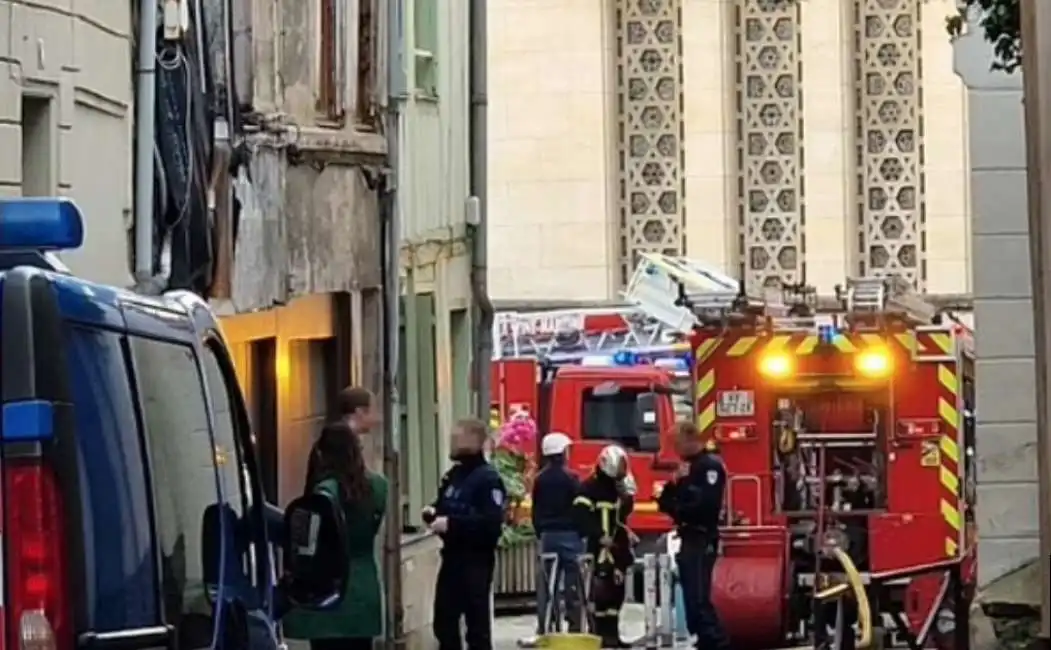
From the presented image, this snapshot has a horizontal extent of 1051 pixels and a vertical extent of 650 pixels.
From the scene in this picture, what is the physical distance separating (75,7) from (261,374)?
16.2 feet

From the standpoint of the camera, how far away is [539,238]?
31.8 metres

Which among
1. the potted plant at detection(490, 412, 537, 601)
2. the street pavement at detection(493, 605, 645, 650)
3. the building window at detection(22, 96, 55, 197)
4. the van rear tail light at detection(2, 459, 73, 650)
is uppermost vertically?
the building window at detection(22, 96, 55, 197)

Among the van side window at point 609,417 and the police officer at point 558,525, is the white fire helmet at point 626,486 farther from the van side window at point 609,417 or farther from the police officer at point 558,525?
the van side window at point 609,417

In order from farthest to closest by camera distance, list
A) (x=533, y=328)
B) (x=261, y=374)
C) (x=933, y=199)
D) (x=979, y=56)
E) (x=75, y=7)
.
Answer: (x=933, y=199)
(x=533, y=328)
(x=261, y=374)
(x=979, y=56)
(x=75, y=7)

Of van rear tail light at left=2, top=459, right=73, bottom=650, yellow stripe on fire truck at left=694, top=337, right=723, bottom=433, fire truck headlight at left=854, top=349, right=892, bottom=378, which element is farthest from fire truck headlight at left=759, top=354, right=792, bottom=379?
van rear tail light at left=2, top=459, right=73, bottom=650

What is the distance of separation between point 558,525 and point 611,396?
5470 millimetres

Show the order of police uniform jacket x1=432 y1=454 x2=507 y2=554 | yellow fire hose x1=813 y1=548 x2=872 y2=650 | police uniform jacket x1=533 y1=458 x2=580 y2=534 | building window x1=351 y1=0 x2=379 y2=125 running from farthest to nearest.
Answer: police uniform jacket x1=533 y1=458 x2=580 y2=534
building window x1=351 y1=0 x2=379 y2=125
police uniform jacket x1=432 y1=454 x2=507 y2=554
yellow fire hose x1=813 y1=548 x2=872 y2=650

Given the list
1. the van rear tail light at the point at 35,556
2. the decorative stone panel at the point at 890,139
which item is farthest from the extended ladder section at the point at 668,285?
the van rear tail light at the point at 35,556

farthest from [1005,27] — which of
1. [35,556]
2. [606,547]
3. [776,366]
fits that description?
[606,547]

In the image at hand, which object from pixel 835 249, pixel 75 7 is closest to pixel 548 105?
pixel 835 249

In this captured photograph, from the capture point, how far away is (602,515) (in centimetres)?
2042

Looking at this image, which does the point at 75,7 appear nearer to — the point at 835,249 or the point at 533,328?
the point at 533,328

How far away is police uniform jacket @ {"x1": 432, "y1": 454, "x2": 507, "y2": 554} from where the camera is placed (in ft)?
49.6

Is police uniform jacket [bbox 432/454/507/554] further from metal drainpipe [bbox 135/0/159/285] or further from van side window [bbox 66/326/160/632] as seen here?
van side window [bbox 66/326/160/632]
